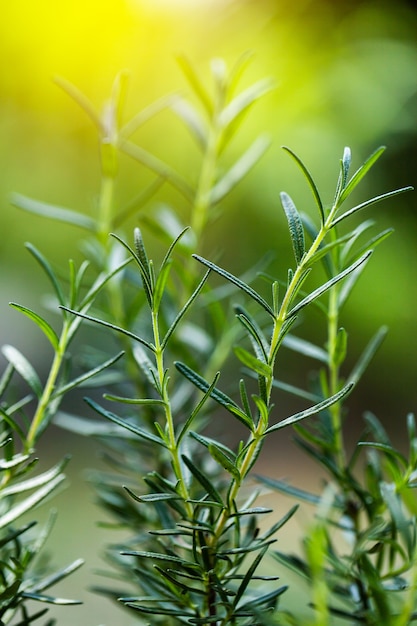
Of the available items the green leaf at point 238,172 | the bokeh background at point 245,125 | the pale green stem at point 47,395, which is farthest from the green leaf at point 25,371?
the bokeh background at point 245,125

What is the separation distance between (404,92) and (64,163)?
0.63m

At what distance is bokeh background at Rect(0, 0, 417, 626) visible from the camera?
1.12 metres

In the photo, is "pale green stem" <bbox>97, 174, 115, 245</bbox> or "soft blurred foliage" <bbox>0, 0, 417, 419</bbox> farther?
"soft blurred foliage" <bbox>0, 0, 417, 419</bbox>

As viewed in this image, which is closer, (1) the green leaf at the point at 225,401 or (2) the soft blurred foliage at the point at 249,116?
(1) the green leaf at the point at 225,401

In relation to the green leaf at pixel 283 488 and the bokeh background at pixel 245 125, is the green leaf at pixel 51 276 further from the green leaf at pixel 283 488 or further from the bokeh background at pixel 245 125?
the bokeh background at pixel 245 125

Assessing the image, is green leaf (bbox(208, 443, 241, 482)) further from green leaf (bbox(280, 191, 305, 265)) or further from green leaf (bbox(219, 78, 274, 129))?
green leaf (bbox(219, 78, 274, 129))

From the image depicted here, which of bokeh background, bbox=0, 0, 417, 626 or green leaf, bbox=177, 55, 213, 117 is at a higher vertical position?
bokeh background, bbox=0, 0, 417, 626

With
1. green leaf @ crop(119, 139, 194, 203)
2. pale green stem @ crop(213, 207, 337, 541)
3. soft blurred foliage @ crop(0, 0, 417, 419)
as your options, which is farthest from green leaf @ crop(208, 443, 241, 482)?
soft blurred foliage @ crop(0, 0, 417, 419)

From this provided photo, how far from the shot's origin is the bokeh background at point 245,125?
1118 millimetres

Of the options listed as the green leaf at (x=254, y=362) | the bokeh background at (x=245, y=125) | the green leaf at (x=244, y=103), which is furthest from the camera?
the bokeh background at (x=245, y=125)

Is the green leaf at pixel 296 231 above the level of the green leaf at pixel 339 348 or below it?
above

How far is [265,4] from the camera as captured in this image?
1.36 m

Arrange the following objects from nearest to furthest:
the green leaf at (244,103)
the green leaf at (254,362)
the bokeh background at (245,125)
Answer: the green leaf at (254,362) → the green leaf at (244,103) → the bokeh background at (245,125)

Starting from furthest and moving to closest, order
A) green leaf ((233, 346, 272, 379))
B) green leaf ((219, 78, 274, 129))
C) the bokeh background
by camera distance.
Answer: the bokeh background < green leaf ((219, 78, 274, 129)) < green leaf ((233, 346, 272, 379))
